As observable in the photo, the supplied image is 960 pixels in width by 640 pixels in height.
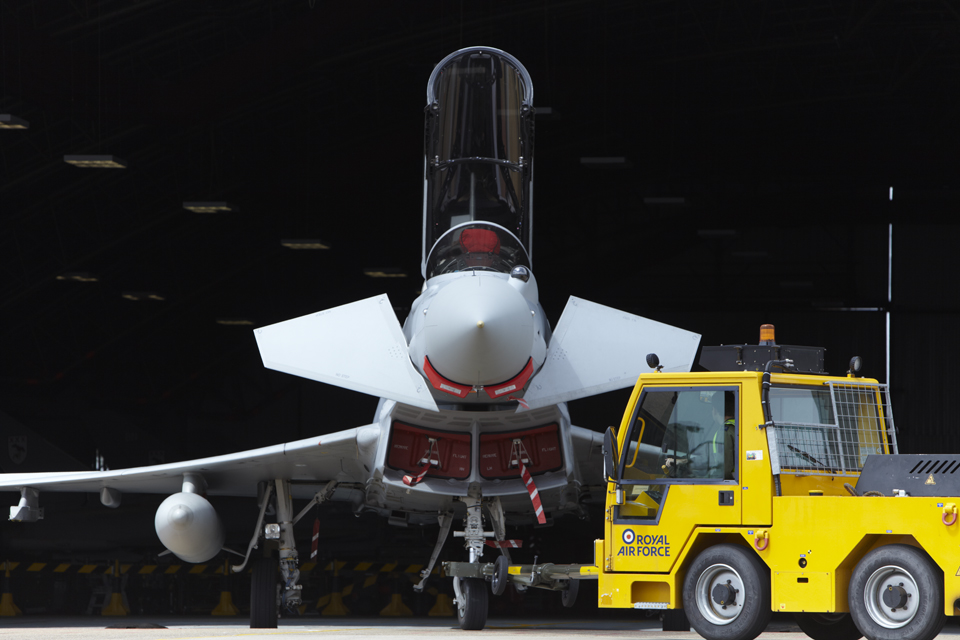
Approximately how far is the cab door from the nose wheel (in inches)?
133

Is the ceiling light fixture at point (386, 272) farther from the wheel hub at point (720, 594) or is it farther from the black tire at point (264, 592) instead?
the wheel hub at point (720, 594)

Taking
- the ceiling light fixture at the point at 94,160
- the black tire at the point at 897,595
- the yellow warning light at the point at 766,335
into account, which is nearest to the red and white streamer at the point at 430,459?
the yellow warning light at the point at 766,335

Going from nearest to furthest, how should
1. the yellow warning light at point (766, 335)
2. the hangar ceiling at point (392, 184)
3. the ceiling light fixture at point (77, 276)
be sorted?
the yellow warning light at point (766, 335)
the hangar ceiling at point (392, 184)
the ceiling light fixture at point (77, 276)

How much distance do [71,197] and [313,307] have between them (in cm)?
944

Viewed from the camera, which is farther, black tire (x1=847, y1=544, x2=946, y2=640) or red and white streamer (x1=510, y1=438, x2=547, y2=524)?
red and white streamer (x1=510, y1=438, x2=547, y2=524)

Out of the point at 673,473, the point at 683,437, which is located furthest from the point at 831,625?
the point at 683,437

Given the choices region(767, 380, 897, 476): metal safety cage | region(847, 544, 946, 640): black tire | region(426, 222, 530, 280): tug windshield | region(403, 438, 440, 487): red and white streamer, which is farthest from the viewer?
region(426, 222, 530, 280): tug windshield

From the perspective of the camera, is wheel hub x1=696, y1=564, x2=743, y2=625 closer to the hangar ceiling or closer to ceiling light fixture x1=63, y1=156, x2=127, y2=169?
the hangar ceiling

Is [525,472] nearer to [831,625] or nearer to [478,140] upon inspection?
[478,140]

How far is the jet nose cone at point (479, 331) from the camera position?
9078 millimetres

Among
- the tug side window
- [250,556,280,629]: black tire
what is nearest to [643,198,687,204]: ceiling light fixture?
[250,556,280,629]: black tire

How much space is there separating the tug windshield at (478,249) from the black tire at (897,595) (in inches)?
193

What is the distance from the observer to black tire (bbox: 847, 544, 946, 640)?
6555 millimetres

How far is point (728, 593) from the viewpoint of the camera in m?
7.29
